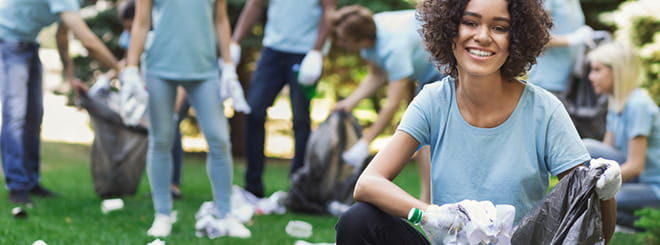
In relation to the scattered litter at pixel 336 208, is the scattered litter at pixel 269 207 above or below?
below

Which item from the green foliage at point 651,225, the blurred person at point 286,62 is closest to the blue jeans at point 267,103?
the blurred person at point 286,62

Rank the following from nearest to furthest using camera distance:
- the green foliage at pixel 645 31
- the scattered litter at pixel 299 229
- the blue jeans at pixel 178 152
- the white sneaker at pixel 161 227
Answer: the white sneaker at pixel 161 227 → the scattered litter at pixel 299 229 → the blue jeans at pixel 178 152 → the green foliage at pixel 645 31

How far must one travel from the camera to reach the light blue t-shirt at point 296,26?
16.5 ft

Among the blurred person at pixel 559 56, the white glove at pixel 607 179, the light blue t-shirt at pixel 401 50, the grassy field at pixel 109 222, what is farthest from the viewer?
the blurred person at pixel 559 56

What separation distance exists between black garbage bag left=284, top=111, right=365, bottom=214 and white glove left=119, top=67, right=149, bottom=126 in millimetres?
1316

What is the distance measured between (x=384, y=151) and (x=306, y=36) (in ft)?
9.26

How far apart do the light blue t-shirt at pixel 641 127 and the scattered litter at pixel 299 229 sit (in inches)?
69.4

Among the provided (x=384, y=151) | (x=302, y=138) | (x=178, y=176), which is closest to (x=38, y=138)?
(x=178, y=176)

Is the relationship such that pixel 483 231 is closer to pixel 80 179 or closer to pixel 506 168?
pixel 506 168

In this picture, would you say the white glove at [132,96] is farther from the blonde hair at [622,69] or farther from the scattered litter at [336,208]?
the blonde hair at [622,69]

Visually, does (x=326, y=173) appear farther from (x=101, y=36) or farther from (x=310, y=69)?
(x=101, y=36)

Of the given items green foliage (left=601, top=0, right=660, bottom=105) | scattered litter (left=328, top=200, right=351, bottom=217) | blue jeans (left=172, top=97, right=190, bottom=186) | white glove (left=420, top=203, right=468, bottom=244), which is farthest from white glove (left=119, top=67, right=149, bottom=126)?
green foliage (left=601, top=0, right=660, bottom=105)

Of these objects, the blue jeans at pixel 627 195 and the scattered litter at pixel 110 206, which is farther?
the scattered litter at pixel 110 206

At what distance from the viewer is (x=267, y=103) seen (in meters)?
5.05
